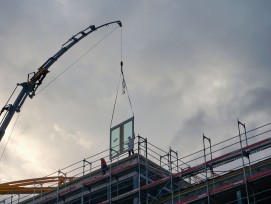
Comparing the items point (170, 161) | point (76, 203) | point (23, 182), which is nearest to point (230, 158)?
point (170, 161)

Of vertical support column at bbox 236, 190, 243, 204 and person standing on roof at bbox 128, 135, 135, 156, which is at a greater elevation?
person standing on roof at bbox 128, 135, 135, 156

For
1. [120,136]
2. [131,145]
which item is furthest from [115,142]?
[131,145]

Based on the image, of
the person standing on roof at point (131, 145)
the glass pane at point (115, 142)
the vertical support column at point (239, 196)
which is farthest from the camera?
the glass pane at point (115, 142)

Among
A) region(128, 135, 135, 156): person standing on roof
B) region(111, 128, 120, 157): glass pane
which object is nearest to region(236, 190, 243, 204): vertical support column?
region(128, 135, 135, 156): person standing on roof

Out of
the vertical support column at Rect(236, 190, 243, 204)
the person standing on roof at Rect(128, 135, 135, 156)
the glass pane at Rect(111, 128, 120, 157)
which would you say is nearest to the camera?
the vertical support column at Rect(236, 190, 243, 204)

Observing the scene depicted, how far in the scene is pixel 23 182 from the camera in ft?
185

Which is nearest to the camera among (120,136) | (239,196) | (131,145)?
(239,196)

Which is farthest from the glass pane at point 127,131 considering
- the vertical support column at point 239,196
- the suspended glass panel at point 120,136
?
the vertical support column at point 239,196

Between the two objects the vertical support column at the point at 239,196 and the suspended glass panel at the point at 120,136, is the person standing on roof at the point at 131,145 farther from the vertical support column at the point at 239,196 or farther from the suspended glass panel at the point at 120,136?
the vertical support column at the point at 239,196

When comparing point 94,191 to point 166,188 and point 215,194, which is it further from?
point 215,194

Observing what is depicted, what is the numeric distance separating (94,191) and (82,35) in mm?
20394

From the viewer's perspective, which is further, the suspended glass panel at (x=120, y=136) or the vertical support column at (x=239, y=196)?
the suspended glass panel at (x=120, y=136)

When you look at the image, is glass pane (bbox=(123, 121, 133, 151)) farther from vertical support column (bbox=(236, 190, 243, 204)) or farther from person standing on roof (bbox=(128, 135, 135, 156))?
vertical support column (bbox=(236, 190, 243, 204))

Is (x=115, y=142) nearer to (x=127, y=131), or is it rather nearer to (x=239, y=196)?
(x=127, y=131)
